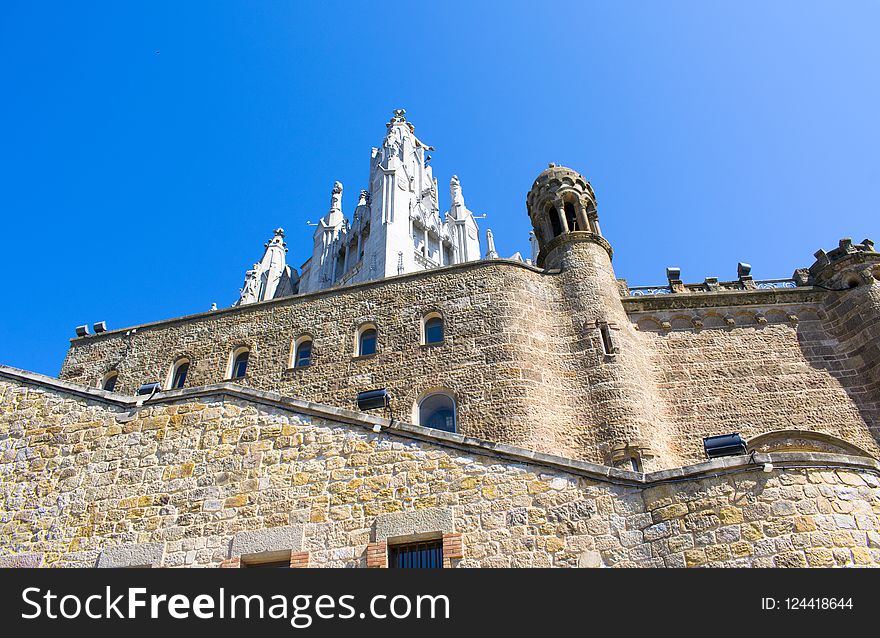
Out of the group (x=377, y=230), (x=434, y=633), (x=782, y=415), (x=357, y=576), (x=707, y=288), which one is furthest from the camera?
(x=377, y=230)

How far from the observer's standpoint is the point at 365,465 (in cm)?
1002

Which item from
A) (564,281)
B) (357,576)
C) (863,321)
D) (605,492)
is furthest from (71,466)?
(863,321)

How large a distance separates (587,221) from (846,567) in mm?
15415

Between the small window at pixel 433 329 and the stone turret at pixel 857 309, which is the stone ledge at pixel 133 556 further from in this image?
the stone turret at pixel 857 309

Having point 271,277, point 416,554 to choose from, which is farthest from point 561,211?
point 271,277

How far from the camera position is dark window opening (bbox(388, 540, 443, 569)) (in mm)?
9023

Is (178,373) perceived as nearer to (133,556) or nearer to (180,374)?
(180,374)

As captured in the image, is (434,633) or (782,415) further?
(782,415)

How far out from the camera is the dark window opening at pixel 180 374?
20984 mm

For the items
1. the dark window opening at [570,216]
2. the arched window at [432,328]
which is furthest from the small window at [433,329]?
the dark window opening at [570,216]

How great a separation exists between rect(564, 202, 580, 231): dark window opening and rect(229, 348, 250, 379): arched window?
10515mm

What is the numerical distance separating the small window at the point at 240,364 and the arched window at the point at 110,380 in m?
4.00

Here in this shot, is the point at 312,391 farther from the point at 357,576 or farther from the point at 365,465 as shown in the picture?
the point at 357,576

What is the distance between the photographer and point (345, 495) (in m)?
9.77
